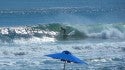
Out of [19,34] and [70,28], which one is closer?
[19,34]

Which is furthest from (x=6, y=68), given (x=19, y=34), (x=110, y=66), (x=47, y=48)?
(x=19, y=34)

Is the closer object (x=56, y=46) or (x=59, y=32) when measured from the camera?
(x=56, y=46)

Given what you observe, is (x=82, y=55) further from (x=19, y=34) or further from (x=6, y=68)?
(x=19, y=34)

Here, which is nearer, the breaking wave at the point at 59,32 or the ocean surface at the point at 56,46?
the ocean surface at the point at 56,46

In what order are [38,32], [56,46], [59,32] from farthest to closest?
[59,32]
[38,32]
[56,46]

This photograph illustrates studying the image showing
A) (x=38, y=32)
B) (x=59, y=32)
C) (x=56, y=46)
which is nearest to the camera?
(x=56, y=46)

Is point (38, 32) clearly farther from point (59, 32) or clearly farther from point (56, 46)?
point (56, 46)

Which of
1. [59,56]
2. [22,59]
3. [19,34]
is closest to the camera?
[59,56]

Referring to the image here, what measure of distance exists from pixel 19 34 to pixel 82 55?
1458 cm

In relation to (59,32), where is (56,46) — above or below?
below

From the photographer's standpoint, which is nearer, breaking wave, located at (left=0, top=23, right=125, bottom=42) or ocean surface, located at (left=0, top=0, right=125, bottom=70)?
ocean surface, located at (left=0, top=0, right=125, bottom=70)

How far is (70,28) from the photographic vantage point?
55.8 metres

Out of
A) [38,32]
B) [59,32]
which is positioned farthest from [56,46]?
[59,32]

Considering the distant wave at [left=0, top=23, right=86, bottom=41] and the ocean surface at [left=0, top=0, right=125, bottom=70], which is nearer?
the ocean surface at [left=0, top=0, right=125, bottom=70]
